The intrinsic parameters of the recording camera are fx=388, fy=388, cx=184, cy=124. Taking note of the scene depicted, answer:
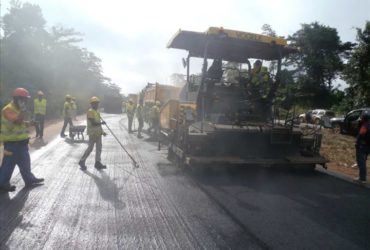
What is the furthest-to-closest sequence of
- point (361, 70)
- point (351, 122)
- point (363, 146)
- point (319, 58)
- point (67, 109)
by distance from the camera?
point (319, 58) < point (361, 70) < point (351, 122) < point (67, 109) < point (363, 146)

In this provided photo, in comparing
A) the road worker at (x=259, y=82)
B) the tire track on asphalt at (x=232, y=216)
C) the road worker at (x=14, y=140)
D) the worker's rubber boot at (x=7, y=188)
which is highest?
the road worker at (x=259, y=82)

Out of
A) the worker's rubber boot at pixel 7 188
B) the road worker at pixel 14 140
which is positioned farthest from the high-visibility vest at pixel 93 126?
the worker's rubber boot at pixel 7 188

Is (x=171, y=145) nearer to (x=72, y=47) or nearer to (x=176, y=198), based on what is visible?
(x=176, y=198)

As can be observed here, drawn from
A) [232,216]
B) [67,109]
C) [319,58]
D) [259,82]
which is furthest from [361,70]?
[232,216]

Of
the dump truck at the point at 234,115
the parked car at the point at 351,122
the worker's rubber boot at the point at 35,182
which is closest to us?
the worker's rubber boot at the point at 35,182

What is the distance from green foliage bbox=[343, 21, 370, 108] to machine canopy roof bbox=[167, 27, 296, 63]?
19.8 metres

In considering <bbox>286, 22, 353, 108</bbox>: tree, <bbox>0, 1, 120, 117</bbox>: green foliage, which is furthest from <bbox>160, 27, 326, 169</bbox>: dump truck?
<bbox>286, 22, 353, 108</bbox>: tree

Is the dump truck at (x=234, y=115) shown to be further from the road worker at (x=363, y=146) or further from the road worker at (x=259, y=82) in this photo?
the road worker at (x=363, y=146)

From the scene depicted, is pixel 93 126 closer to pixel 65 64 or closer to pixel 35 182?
pixel 35 182

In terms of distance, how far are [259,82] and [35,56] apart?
Answer: 933 inches

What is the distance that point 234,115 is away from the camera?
846 cm

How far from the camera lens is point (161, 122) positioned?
44.7 feet

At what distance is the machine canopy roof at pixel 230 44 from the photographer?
8.10m

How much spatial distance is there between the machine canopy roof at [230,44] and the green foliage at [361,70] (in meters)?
19.8
